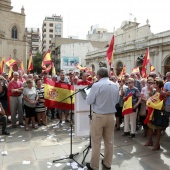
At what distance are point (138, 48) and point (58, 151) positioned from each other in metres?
27.2

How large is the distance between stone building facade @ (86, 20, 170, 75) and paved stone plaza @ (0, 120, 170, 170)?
801 inches

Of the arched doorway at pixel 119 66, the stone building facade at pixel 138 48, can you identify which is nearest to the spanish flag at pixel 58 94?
the stone building facade at pixel 138 48

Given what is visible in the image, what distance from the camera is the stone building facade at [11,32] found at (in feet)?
126

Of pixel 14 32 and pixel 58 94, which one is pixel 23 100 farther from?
pixel 14 32

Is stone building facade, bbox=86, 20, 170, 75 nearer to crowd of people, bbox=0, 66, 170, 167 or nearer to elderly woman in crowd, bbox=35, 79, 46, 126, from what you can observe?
elderly woman in crowd, bbox=35, 79, 46, 126

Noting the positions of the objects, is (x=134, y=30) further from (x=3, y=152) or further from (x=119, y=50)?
(x=3, y=152)

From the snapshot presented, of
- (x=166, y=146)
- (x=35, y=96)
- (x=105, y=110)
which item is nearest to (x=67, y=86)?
(x=35, y=96)

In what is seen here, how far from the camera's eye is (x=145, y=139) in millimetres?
6211

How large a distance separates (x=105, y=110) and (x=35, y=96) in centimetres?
401

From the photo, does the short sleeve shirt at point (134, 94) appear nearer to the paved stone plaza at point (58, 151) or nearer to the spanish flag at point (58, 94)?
the paved stone plaza at point (58, 151)

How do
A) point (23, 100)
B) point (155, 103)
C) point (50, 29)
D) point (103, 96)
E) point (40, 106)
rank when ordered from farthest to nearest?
point (50, 29) → point (23, 100) → point (40, 106) → point (155, 103) → point (103, 96)

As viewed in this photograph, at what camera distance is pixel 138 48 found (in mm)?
30078

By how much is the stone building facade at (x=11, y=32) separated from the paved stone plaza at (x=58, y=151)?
3522cm

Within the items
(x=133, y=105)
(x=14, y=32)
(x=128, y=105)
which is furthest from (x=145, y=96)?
(x=14, y=32)
